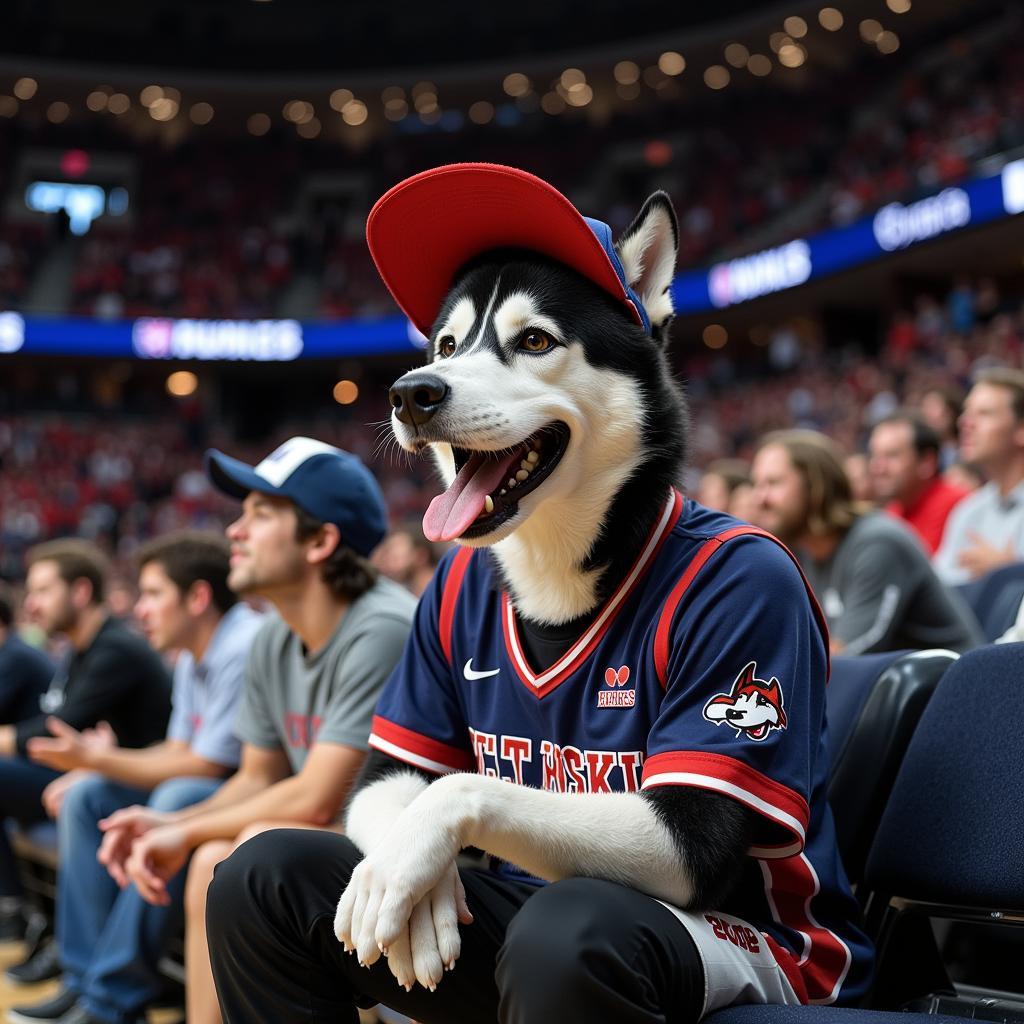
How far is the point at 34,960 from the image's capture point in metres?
3.99

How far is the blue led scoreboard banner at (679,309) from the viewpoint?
1315 centimetres

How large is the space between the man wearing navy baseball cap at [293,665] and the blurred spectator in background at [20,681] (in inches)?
95.5

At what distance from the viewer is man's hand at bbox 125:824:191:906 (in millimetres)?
2473

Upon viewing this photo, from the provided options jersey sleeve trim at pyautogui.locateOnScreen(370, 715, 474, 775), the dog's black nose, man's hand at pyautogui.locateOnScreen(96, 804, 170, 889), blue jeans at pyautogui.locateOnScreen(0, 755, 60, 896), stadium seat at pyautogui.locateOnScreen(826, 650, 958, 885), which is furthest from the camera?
blue jeans at pyautogui.locateOnScreen(0, 755, 60, 896)

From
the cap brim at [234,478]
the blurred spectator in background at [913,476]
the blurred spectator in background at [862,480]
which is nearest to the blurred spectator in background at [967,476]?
the blurred spectator in background at [862,480]

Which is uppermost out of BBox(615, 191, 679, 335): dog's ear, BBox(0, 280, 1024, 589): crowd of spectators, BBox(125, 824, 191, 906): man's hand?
BBox(0, 280, 1024, 589): crowd of spectators

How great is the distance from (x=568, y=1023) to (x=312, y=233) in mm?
23328

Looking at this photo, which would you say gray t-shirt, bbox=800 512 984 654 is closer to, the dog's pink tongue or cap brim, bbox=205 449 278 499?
cap brim, bbox=205 449 278 499

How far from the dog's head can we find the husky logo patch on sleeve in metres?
0.32

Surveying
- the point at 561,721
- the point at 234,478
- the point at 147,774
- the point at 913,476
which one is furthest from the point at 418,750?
the point at 913,476

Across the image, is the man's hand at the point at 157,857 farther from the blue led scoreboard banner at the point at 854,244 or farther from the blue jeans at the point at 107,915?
the blue led scoreboard banner at the point at 854,244

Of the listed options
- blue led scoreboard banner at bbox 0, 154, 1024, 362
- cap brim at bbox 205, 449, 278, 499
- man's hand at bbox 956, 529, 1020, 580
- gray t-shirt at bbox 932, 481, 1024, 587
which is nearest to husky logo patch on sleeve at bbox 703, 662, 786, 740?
cap brim at bbox 205, 449, 278, 499

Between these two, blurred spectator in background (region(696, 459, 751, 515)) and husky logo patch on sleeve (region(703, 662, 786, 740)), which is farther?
blurred spectator in background (region(696, 459, 751, 515))

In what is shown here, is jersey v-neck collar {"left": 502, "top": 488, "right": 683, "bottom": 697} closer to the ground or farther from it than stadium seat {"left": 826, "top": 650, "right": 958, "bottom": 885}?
farther from it
